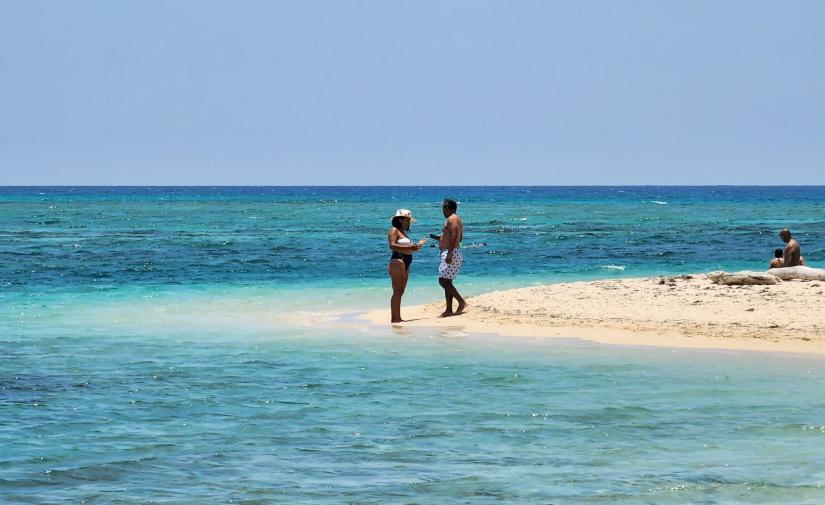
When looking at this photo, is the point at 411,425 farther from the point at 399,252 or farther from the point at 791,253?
the point at 791,253

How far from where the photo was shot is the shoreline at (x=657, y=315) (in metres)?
14.0

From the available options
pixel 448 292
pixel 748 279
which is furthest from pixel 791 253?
pixel 448 292

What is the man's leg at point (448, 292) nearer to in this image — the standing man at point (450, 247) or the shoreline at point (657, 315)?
the standing man at point (450, 247)

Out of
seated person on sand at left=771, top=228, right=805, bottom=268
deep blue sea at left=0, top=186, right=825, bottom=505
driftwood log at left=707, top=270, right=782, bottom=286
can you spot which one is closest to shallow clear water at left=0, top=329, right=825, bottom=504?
deep blue sea at left=0, top=186, right=825, bottom=505

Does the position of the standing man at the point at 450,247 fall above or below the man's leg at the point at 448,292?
above

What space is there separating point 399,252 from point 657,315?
361 centimetres

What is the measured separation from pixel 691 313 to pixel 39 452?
377 inches

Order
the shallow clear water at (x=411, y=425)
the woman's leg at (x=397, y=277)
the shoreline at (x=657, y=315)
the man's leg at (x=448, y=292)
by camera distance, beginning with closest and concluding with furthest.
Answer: the shallow clear water at (x=411, y=425) < the shoreline at (x=657, y=315) < the woman's leg at (x=397, y=277) < the man's leg at (x=448, y=292)

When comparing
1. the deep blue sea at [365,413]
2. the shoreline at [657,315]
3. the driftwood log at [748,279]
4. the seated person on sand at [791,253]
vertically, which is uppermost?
the seated person on sand at [791,253]

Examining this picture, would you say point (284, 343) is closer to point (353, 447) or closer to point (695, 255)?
point (353, 447)

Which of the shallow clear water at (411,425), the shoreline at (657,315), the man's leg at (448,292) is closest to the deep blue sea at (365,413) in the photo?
the shallow clear water at (411,425)

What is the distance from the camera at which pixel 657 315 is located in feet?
51.0

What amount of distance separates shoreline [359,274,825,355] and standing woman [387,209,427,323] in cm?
38

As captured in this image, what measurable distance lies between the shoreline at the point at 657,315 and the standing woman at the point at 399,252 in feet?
1.26
